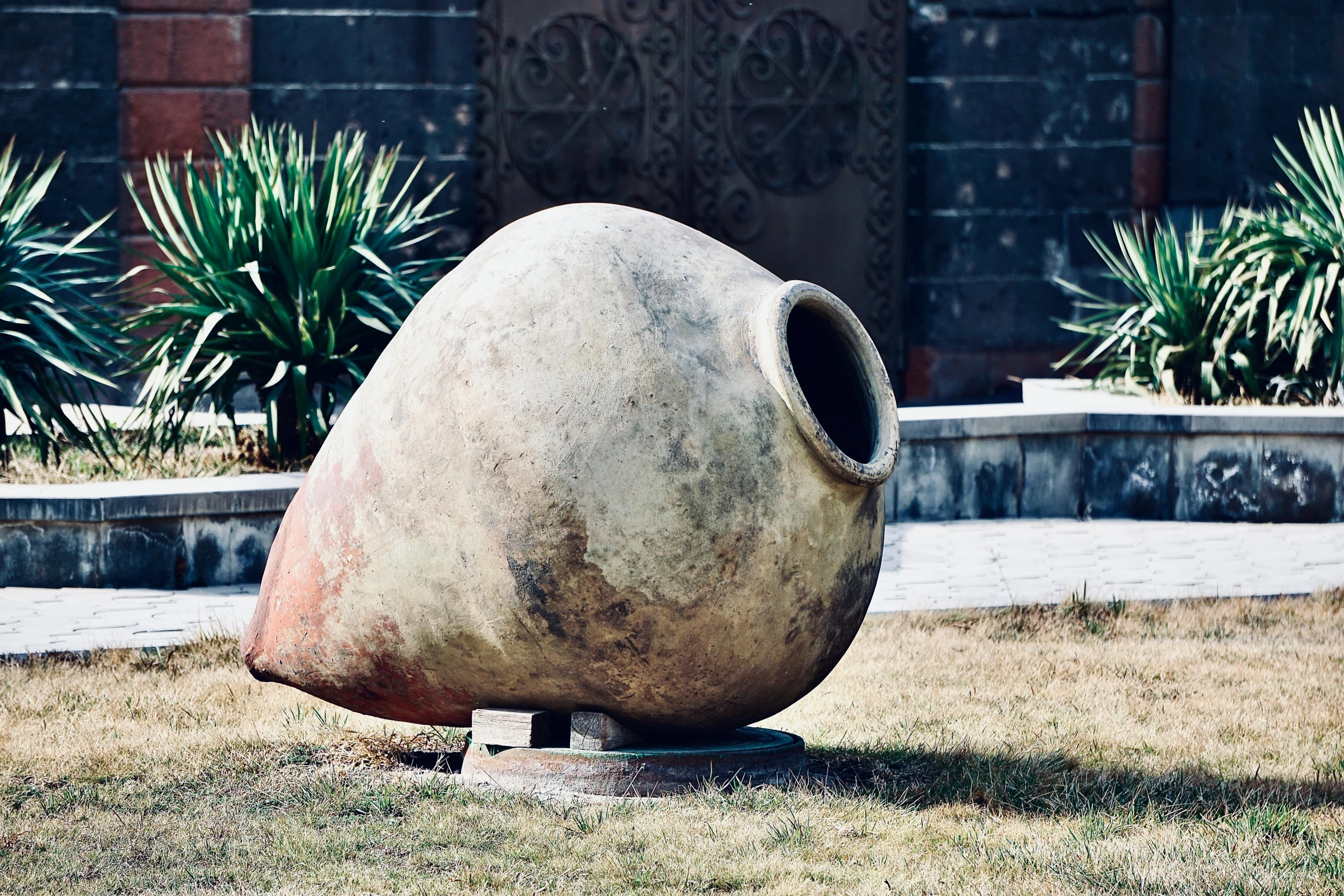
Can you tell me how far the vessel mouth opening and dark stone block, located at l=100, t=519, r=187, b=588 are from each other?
340 centimetres

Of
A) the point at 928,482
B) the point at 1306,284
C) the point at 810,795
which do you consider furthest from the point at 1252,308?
the point at 810,795

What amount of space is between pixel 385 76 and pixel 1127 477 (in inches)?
210

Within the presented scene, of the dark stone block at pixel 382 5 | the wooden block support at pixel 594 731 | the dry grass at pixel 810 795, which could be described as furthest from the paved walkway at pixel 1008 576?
the dark stone block at pixel 382 5

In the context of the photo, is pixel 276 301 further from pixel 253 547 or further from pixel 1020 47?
pixel 1020 47

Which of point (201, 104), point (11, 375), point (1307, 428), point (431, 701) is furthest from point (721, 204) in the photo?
point (431, 701)

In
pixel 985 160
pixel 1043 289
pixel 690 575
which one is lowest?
pixel 690 575

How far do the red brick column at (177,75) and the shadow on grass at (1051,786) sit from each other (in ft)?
23.8

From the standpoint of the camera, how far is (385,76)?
11.0m

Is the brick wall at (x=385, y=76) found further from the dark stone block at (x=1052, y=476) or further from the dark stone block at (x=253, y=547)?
the dark stone block at (x=253, y=547)

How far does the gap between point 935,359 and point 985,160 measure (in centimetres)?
146

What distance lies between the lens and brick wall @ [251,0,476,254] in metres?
10.9

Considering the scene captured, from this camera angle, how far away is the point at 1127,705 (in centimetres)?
568

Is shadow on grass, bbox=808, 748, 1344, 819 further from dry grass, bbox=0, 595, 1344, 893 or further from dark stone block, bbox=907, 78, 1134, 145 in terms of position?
dark stone block, bbox=907, 78, 1134, 145

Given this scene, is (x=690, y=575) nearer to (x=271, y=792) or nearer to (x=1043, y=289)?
(x=271, y=792)
